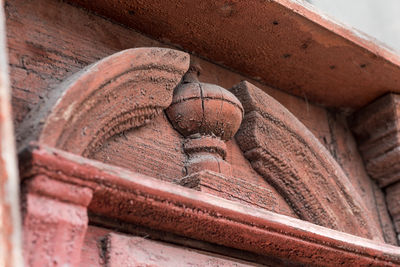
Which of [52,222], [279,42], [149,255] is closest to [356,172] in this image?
[279,42]

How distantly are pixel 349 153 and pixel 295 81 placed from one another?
50cm

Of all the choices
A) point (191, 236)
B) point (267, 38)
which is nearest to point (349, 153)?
point (267, 38)

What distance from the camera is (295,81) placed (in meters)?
2.54

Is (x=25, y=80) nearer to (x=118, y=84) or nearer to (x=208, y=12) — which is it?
(x=118, y=84)

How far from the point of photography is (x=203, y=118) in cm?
198

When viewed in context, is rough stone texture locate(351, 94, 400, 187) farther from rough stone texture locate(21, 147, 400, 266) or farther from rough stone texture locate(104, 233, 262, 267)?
rough stone texture locate(104, 233, 262, 267)

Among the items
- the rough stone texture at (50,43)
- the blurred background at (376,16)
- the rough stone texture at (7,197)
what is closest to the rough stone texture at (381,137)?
the blurred background at (376,16)

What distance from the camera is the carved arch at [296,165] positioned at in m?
2.21

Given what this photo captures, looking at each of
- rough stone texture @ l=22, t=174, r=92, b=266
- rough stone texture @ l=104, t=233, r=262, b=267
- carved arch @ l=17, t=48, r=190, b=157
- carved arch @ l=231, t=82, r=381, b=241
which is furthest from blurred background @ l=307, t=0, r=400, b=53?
rough stone texture @ l=22, t=174, r=92, b=266

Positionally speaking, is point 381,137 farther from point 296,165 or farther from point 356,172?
point 296,165

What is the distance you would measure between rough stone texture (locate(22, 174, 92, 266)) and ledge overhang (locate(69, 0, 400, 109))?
88 cm

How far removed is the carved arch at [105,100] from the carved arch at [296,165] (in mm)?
410

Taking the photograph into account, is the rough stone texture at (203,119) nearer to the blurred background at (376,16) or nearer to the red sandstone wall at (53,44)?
the red sandstone wall at (53,44)

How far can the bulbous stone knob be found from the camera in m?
1.98
